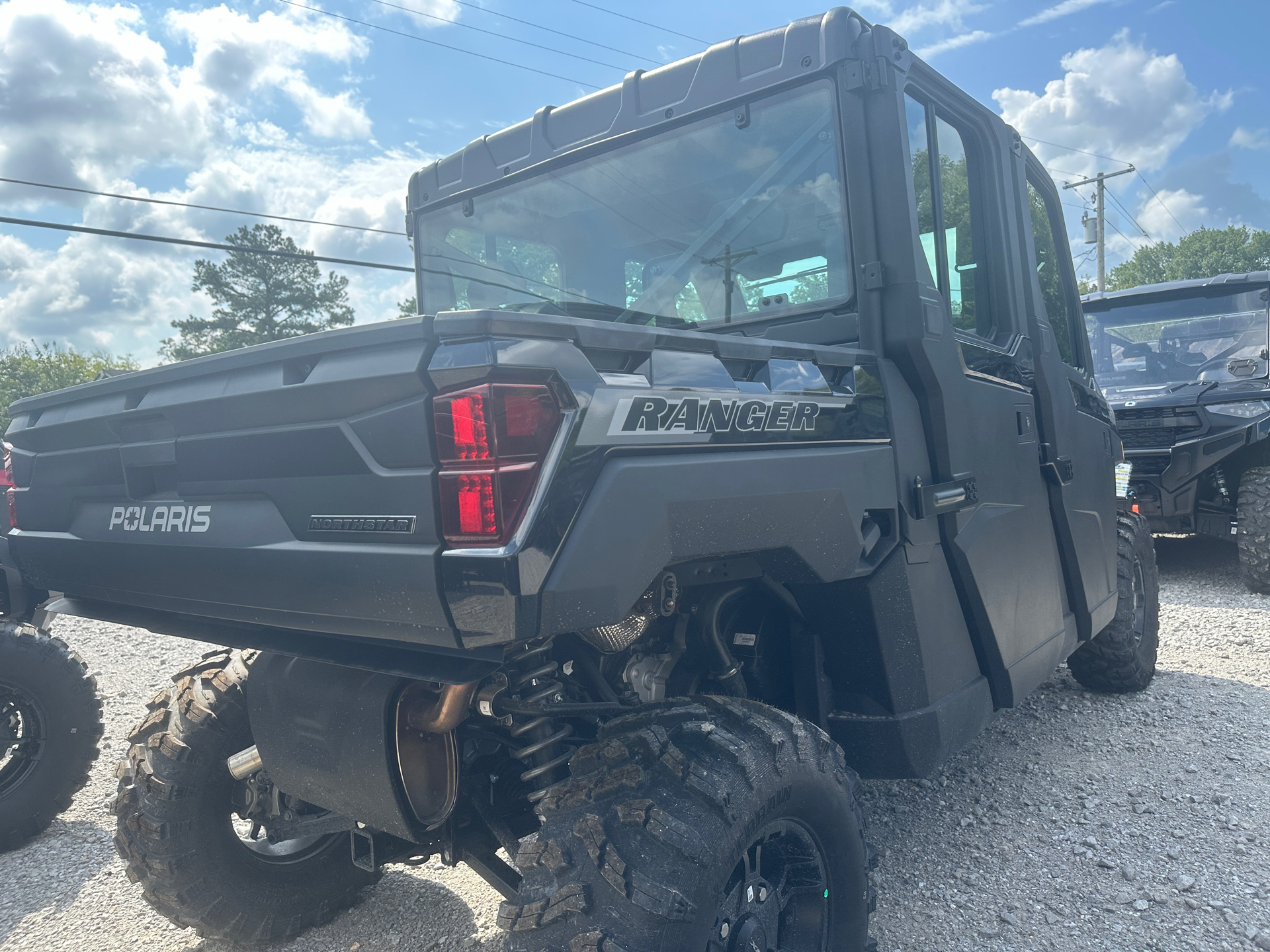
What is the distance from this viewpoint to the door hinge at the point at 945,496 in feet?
8.33

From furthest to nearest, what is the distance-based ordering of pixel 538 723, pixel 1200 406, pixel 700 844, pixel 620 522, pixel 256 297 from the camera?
pixel 256 297
pixel 1200 406
pixel 538 723
pixel 700 844
pixel 620 522

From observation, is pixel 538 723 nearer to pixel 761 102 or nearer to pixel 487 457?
pixel 487 457

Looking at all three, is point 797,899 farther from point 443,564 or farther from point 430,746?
point 443,564

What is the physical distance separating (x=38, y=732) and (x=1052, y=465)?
168 inches

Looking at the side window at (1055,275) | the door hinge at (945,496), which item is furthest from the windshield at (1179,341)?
the door hinge at (945,496)

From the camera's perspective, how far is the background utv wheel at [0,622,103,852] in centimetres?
Result: 363

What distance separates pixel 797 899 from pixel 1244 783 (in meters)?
2.69

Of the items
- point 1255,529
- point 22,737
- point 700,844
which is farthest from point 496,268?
point 1255,529

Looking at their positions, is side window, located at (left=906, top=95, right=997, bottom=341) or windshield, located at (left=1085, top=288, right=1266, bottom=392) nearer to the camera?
side window, located at (left=906, top=95, right=997, bottom=341)

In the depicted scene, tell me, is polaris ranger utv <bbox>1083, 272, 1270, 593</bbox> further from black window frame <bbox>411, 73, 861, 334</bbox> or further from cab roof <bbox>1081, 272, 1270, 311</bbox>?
black window frame <bbox>411, 73, 861, 334</bbox>

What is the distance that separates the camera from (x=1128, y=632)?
15.4 ft

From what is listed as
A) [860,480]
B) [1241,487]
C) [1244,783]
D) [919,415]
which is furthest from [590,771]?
[1241,487]

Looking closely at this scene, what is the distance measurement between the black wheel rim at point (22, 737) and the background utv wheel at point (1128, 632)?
498 centimetres

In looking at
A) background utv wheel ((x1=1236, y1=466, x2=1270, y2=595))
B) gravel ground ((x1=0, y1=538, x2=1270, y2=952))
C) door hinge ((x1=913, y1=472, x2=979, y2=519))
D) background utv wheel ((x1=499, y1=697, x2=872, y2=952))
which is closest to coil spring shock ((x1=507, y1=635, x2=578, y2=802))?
background utv wheel ((x1=499, y1=697, x2=872, y2=952))
